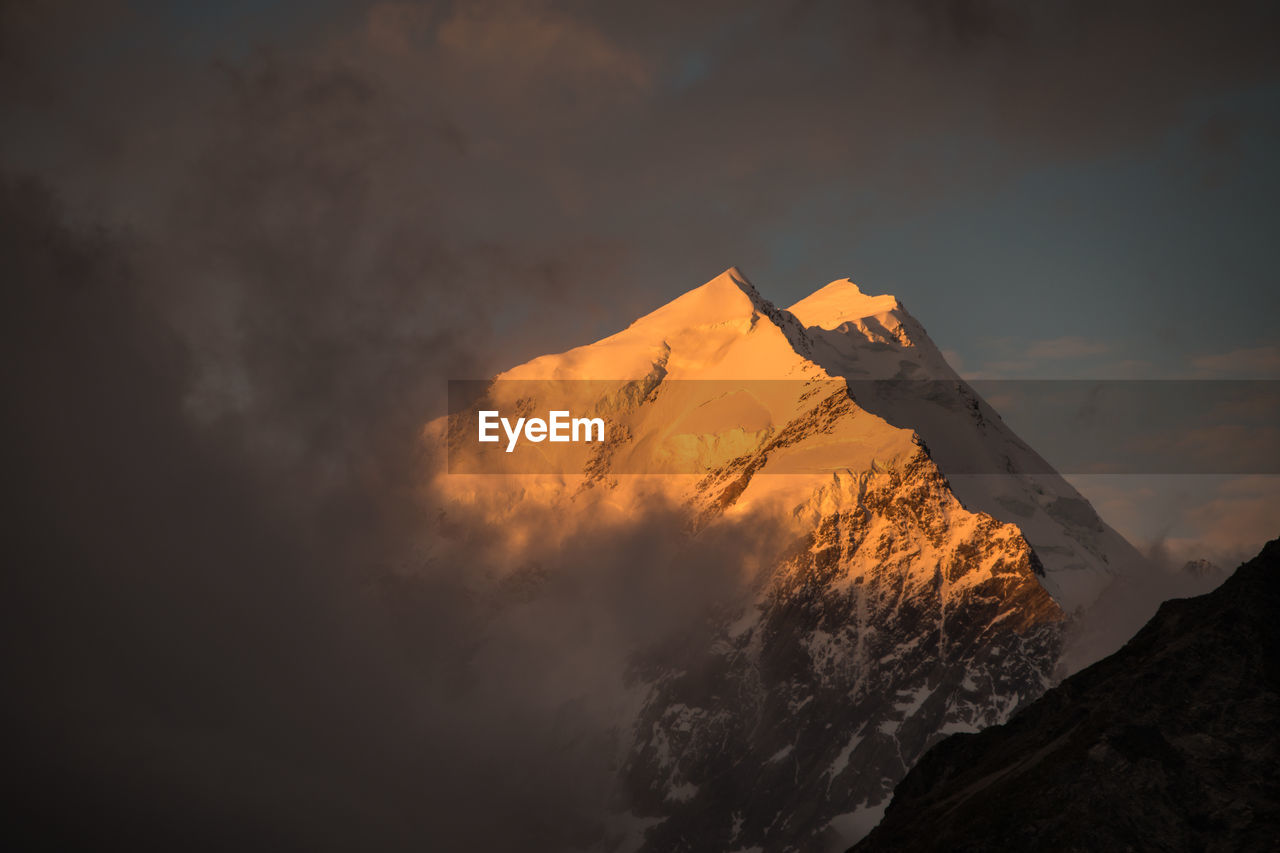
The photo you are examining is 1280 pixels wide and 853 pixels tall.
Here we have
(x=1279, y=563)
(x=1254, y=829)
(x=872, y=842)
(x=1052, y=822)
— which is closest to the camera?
(x=1254, y=829)

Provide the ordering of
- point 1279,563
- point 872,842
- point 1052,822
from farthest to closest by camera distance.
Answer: point 872,842 → point 1279,563 → point 1052,822

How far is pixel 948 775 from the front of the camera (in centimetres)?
16800

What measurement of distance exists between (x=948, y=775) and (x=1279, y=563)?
4464cm

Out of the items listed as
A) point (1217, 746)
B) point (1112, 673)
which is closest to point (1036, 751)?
point (1112, 673)

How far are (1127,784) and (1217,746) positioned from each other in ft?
28.0

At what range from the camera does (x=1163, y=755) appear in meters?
132

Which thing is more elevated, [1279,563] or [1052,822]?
[1279,563]

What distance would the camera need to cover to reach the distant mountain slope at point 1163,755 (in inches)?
4985

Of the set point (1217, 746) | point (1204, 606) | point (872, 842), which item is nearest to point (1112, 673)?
point (1204, 606)

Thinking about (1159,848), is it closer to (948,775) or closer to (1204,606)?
(1204,606)

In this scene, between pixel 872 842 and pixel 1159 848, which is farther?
pixel 872 842

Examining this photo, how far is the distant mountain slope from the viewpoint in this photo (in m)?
127

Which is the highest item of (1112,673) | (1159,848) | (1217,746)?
(1112,673)

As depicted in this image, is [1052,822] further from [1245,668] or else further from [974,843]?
[1245,668]
